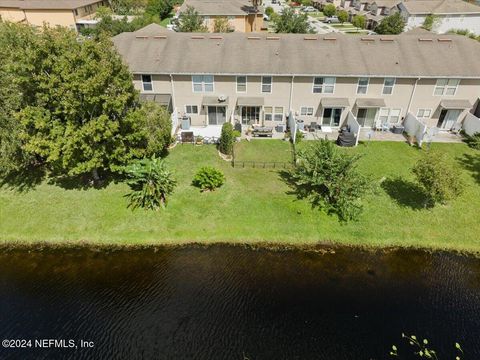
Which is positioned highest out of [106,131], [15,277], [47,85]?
[47,85]

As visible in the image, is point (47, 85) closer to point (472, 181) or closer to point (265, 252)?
point (265, 252)

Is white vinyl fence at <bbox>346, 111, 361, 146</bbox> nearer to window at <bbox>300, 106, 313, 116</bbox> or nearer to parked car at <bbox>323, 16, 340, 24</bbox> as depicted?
window at <bbox>300, 106, 313, 116</bbox>

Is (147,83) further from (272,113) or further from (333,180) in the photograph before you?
(333,180)

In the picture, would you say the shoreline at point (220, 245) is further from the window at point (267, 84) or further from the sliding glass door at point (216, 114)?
the window at point (267, 84)

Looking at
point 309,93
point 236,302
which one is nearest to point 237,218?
point 236,302

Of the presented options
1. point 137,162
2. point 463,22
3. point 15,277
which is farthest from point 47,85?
point 463,22

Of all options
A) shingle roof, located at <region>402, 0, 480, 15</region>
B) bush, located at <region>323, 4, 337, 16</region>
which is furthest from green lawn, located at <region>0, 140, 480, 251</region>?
bush, located at <region>323, 4, 337, 16</region>
